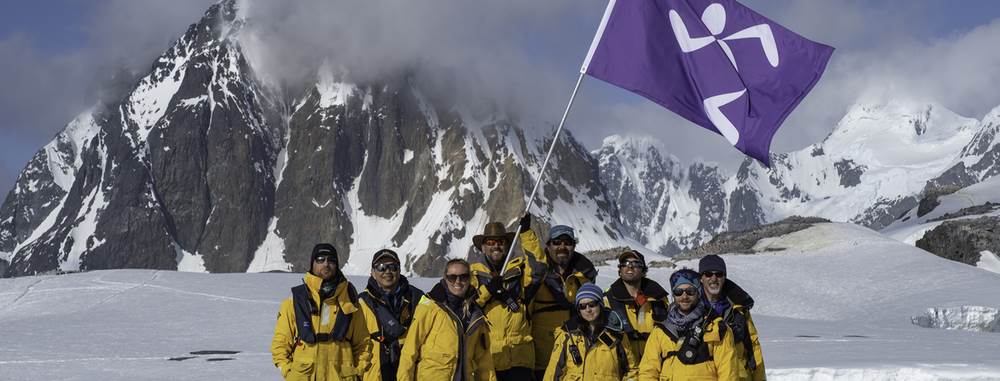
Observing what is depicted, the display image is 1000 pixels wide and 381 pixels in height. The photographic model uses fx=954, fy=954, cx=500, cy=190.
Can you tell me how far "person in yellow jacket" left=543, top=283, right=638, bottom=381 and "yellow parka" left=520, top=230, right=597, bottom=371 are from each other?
3.10 ft

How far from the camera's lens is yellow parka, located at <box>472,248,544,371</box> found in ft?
30.8

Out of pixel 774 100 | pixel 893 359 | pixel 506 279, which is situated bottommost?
pixel 893 359

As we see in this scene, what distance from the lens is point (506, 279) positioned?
9398 millimetres

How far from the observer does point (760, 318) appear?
23.3m

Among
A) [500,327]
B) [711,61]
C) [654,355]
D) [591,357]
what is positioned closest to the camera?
[654,355]

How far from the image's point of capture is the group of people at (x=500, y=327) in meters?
8.15

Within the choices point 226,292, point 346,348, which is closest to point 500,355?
point 346,348

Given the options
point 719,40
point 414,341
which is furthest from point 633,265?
point 719,40

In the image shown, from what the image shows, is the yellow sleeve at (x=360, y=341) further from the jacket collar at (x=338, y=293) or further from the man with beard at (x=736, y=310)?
the man with beard at (x=736, y=310)

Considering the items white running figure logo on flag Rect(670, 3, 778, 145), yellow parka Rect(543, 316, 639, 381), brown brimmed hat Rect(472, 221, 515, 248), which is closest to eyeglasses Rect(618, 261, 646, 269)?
yellow parka Rect(543, 316, 639, 381)

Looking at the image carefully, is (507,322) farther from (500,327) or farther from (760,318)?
(760,318)

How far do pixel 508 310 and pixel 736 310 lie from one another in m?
2.27

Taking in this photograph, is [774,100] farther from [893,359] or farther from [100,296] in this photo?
[100,296]

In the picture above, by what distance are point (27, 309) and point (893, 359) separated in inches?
745
